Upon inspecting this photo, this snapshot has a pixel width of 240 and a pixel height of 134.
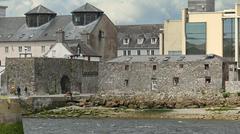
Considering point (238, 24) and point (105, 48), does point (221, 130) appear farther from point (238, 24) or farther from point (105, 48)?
point (105, 48)

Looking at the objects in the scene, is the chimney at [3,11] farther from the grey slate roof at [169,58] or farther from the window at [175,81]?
the window at [175,81]

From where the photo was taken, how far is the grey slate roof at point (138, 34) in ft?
399

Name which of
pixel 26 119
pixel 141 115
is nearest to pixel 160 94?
pixel 141 115

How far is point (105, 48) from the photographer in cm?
10488

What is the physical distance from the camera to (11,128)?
60.6ft

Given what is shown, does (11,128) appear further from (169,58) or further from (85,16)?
(85,16)

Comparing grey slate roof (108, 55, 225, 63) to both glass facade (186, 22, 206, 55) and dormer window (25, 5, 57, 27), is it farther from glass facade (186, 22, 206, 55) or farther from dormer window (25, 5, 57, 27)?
dormer window (25, 5, 57, 27)

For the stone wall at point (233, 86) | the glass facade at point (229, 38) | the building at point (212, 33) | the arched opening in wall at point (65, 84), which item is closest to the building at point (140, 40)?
the building at point (212, 33)

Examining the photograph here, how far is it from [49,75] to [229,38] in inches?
883

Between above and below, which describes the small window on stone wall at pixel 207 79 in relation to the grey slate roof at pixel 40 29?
below

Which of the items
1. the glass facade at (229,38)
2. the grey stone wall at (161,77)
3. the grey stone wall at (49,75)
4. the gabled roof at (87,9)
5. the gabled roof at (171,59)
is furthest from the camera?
the gabled roof at (87,9)

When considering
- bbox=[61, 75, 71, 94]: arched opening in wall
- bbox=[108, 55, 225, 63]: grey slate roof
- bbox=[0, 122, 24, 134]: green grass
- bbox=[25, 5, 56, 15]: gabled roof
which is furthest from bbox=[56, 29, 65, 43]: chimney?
bbox=[0, 122, 24, 134]: green grass

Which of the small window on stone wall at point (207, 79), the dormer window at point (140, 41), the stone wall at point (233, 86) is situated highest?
the dormer window at point (140, 41)

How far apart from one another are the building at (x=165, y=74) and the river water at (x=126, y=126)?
17515 millimetres
